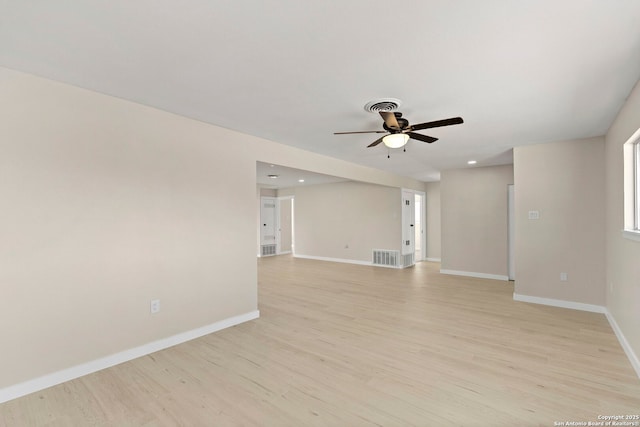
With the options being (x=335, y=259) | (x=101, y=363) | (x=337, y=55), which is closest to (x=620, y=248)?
(x=337, y=55)

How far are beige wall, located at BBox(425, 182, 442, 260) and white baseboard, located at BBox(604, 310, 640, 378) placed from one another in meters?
4.89

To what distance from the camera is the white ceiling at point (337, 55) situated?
1.58 metres

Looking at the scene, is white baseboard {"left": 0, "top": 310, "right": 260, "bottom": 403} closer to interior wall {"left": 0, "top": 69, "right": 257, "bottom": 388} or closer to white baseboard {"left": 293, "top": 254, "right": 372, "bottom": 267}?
interior wall {"left": 0, "top": 69, "right": 257, "bottom": 388}

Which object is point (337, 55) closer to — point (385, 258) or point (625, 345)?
point (625, 345)

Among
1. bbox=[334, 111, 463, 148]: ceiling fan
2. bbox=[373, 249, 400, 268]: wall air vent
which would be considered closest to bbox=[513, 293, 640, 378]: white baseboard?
bbox=[334, 111, 463, 148]: ceiling fan

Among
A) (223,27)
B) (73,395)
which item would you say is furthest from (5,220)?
(223,27)

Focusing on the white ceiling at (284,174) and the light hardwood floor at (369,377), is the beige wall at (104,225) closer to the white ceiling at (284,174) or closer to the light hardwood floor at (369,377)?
the light hardwood floor at (369,377)

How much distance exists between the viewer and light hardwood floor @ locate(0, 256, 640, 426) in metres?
2.01

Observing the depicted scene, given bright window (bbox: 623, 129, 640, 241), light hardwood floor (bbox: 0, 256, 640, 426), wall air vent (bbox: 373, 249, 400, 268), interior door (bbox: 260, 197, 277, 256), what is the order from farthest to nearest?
interior door (bbox: 260, 197, 277, 256)
wall air vent (bbox: 373, 249, 400, 268)
bright window (bbox: 623, 129, 640, 241)
light hardwood floor (bbox: 0, 256, 640, 426)

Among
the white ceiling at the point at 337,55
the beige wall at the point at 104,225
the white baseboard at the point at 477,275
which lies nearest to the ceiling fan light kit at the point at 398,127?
the white ceiling at the point at 337,55

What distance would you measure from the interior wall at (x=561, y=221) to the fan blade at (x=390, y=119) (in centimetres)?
313

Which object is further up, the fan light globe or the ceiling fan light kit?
the ceiling fan light kit

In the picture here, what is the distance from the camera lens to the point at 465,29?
1727mm

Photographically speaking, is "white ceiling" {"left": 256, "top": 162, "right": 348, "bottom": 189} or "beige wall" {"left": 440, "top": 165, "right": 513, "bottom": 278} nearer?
"white ceiling" {"left": 256, "top": 162, "right": 348, "bottom": 189}
